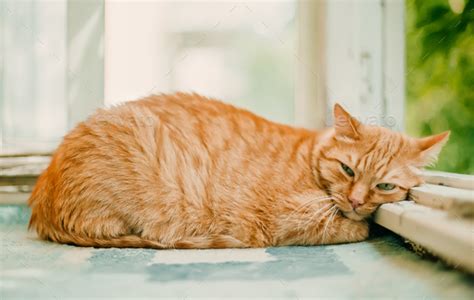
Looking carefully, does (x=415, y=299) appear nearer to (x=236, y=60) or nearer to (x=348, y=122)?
(x=348, y=122)

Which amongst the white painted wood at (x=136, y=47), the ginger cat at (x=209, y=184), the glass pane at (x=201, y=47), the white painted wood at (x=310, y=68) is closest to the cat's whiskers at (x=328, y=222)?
the ginger cat at (x=209, y=184)

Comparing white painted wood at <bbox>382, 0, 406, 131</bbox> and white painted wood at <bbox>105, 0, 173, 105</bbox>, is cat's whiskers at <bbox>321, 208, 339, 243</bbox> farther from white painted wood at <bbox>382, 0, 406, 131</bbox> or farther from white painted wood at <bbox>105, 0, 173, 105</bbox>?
white painted wood at <bbox>105, 0, 173, 105</bbox>

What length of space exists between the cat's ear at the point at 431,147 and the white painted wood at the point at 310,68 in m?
0.57

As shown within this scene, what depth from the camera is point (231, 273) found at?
0.97 meters

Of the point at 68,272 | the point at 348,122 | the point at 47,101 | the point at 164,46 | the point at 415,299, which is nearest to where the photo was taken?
the point at 415,299

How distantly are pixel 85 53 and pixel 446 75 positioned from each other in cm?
131

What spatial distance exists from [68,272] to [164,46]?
1066mm

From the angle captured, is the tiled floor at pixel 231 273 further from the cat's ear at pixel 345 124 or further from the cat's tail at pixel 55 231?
the cat's ear at pixel 345 124

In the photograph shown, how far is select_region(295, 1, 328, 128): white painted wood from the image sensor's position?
1.85 metres

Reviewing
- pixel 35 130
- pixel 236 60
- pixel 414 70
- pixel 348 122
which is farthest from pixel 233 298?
pixel 35 130

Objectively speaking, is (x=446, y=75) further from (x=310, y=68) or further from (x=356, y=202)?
(x=310, y=68)

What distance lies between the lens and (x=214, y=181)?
1385 mm

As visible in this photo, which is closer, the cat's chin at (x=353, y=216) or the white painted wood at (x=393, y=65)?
the cat's chin at (x=353, y=216)

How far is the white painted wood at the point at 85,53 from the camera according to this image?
1.83m
